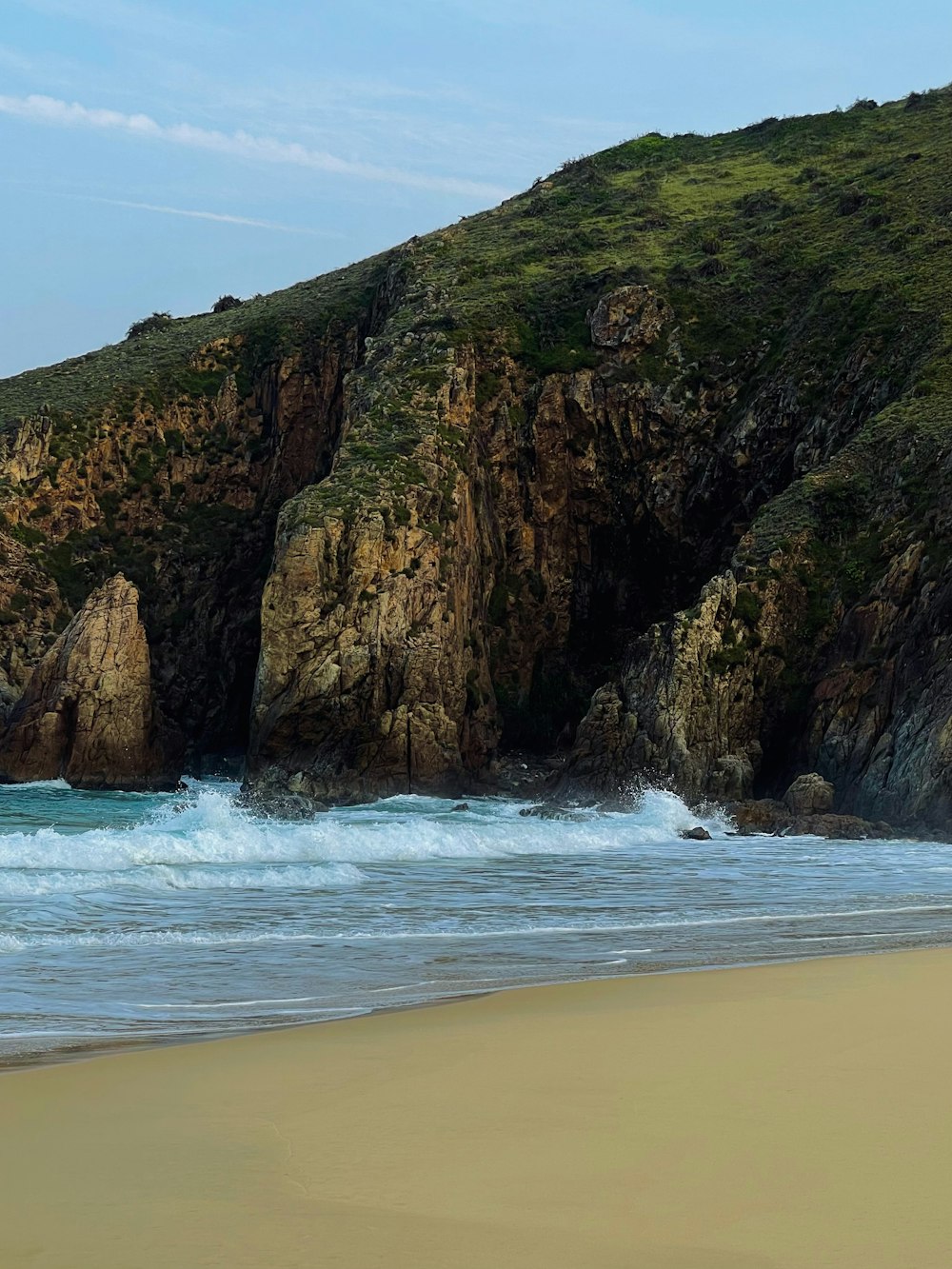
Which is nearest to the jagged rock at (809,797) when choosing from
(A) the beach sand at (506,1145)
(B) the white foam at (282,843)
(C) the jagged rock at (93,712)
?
(B) the white foam at (282,843)

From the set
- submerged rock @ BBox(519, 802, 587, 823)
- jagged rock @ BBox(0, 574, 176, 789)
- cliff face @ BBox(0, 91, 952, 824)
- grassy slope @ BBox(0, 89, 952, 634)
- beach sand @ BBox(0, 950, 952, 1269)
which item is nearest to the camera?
beach sand @ BBox(0, 950, 952, 1269)

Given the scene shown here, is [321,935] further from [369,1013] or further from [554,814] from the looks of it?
[554,814]

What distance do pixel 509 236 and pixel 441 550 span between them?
25410 mm

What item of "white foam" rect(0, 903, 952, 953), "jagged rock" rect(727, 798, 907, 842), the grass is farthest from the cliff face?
"white foam" rect(0, 903, 952, 953)

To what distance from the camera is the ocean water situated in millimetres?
10508

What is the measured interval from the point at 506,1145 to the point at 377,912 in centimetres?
990

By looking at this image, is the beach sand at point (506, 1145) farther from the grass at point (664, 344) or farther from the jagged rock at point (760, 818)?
the grass at point (664, 344)

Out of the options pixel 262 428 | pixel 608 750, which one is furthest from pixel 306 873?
pixel 262 428

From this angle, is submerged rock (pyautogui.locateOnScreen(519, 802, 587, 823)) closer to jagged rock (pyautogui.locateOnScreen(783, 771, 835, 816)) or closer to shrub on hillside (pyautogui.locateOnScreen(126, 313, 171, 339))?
jagged rock (pyautogui.locateOnScreen(783, 771, 835, 816))

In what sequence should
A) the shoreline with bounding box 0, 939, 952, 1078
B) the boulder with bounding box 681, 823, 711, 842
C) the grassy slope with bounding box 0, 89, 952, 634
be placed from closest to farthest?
the shoreline with bounding box 0, 939, 952, 1078 → the boulder with bounding box 681, 823, 711, 842 → the grassy slope with bounding box 0, 89, 952, 634

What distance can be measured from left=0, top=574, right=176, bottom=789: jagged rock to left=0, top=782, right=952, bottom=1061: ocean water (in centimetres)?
1393

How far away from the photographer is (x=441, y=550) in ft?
149

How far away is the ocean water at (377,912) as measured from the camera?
10508mm

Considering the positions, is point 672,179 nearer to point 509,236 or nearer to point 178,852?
point 509,236
